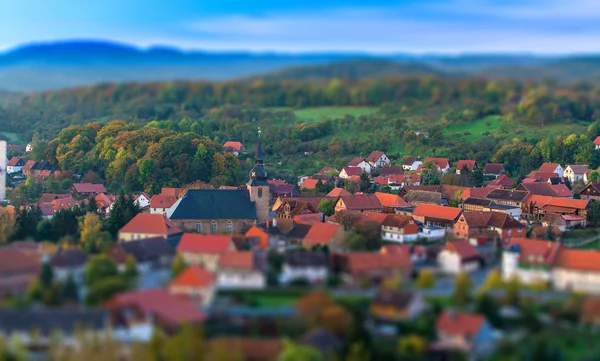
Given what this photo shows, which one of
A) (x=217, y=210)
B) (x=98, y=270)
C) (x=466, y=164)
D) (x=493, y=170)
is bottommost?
(x=493, y=170)

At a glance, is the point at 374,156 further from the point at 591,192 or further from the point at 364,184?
the point at 591,192

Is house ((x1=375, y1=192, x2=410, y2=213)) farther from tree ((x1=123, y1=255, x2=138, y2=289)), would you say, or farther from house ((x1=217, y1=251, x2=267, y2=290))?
tree ((x1=123, y1=255, x2=138, y2=289))

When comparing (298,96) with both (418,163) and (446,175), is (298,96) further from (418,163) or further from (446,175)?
(446,175)

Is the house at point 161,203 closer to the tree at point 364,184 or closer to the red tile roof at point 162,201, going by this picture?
the red tile roof at point 162,201

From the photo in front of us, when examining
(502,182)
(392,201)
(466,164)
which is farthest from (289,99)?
(392,201)

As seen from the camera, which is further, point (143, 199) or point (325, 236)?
point (143, 199)

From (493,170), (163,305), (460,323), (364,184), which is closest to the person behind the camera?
(460,323)

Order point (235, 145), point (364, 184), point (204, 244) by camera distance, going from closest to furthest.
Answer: point (204, 244) < point (364, 184) < point (235, 145)
